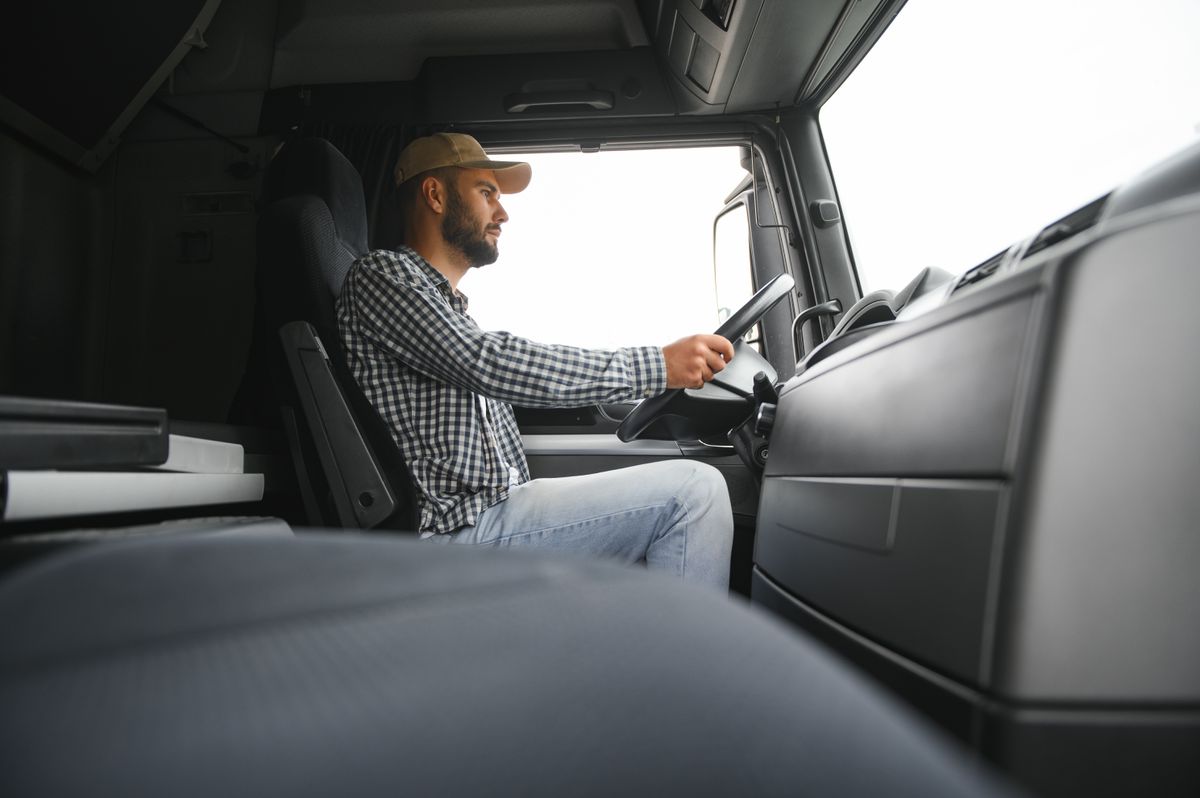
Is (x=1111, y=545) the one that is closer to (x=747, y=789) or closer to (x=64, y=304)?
(x=747, y=789)

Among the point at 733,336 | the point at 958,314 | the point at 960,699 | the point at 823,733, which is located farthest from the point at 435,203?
the point at 823,733

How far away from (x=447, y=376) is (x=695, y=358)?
465 mm

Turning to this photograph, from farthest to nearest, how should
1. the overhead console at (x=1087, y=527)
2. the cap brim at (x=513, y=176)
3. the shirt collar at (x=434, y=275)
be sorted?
the cap brim at (x=513, y=176)
the shirt collar at (x=434, y=275)
the overhead console at (x=1087, y=527)

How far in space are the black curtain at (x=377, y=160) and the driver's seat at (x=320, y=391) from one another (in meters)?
0.83

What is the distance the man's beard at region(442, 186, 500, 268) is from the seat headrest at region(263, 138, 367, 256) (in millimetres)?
216

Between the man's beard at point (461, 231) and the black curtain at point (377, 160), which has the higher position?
the black curtain at point (377, 160)

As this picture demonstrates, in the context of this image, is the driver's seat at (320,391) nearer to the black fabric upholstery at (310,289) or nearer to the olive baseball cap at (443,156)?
the black fabric upholstery at (310,289)

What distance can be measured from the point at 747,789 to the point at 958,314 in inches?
18.9

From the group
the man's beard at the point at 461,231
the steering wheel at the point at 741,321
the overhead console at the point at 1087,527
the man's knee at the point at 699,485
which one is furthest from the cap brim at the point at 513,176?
the overhead console at the point at 1087,527

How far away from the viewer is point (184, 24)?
7.66 feet

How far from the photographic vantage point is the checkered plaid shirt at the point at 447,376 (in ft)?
4.31

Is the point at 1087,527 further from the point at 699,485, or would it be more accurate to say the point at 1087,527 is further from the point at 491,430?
the point at 491,430

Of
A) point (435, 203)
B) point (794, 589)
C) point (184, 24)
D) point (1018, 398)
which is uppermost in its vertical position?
point (184, 24)

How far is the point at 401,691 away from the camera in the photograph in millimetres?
204
